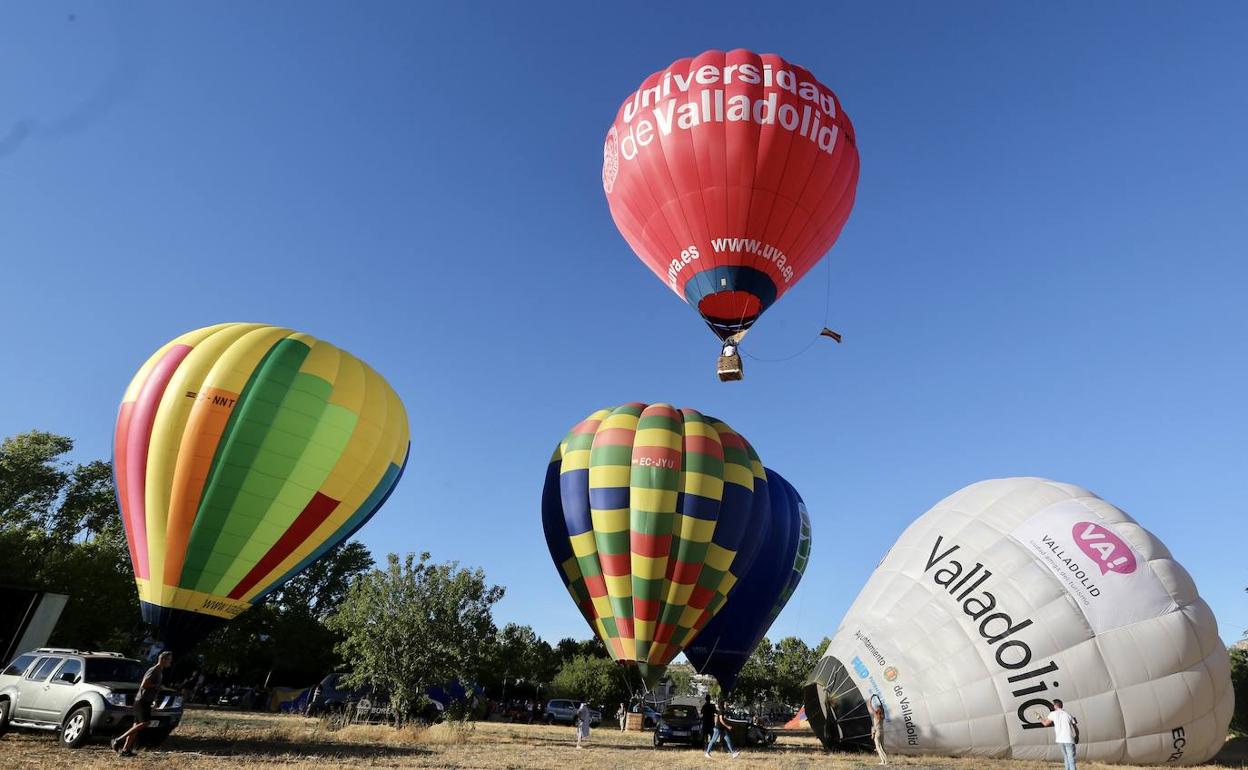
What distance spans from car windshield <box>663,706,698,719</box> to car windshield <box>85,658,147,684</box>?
1194 cm

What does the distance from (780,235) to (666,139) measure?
12.8 feet

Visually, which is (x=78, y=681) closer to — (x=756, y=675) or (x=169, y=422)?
(x=169, y=422)

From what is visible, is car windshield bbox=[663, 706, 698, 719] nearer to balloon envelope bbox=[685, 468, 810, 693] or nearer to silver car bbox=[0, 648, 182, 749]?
balloon envelope bbox=[685, 468, 810, 693]

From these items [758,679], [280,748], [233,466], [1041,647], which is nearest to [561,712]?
[233,466]

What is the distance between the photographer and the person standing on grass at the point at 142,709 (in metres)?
9.75

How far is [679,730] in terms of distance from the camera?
18188 mm

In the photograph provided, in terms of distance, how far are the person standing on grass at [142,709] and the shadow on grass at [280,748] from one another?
77 centimetres

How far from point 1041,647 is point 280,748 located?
12955 millimetres

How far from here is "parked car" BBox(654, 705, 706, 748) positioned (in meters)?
18.1

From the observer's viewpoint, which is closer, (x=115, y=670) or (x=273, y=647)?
(x=115, y=670)

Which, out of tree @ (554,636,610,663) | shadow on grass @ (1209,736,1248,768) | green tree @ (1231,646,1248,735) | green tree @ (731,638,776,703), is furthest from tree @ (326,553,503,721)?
green tree @ (731,638,776,703)

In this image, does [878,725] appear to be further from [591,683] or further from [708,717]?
[591,683]

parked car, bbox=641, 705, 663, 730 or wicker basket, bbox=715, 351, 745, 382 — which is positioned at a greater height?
wicker basket, bbox=715, 351, 745, 382

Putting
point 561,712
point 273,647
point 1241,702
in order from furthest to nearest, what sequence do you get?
point 273,647
point 561,712
point 1241,702
